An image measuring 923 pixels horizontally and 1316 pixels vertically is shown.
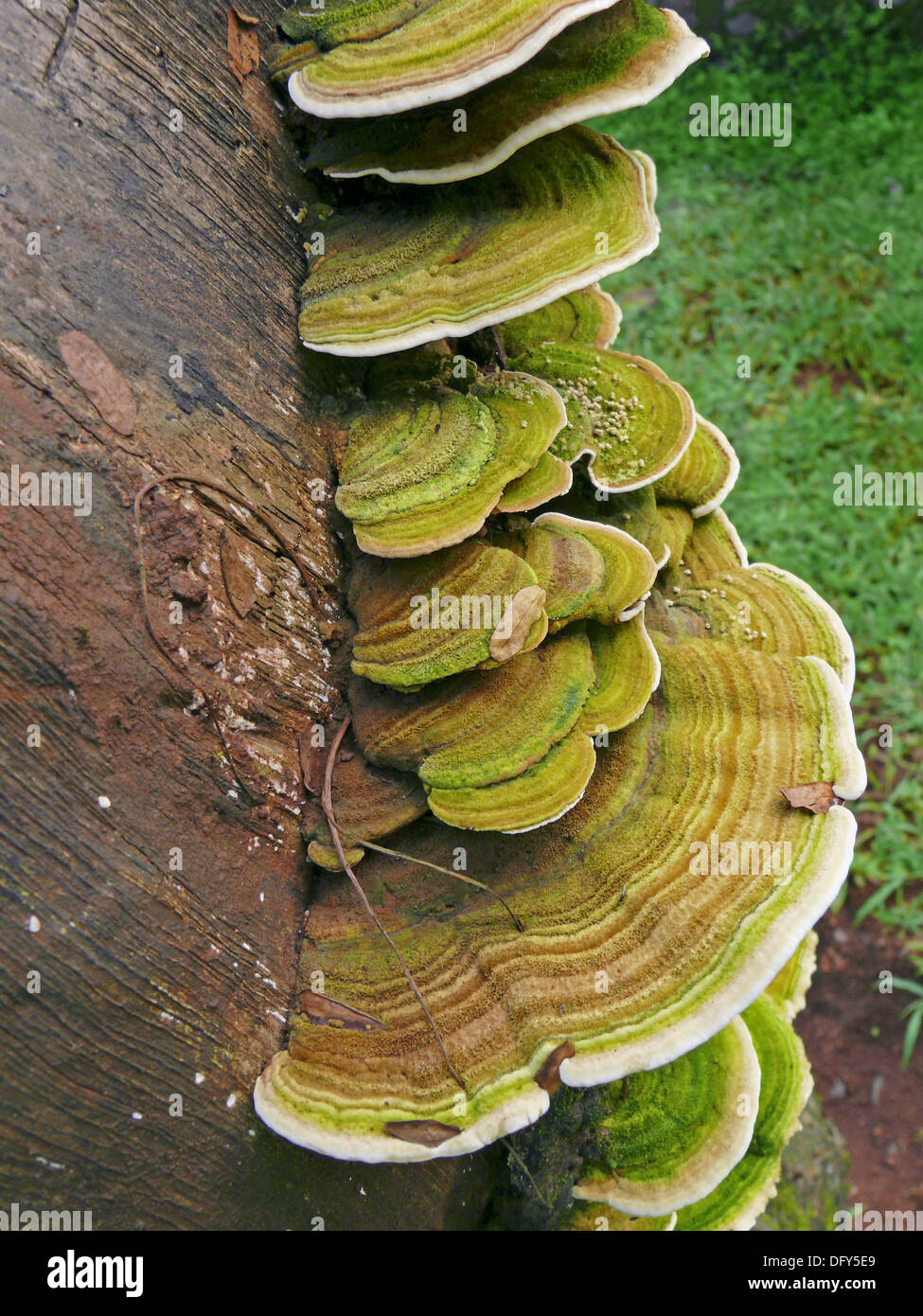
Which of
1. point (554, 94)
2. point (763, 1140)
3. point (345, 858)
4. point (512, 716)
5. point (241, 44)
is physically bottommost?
point (763, 1140)

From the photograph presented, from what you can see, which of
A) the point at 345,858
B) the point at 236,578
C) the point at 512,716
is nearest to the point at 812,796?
the point at 512,716

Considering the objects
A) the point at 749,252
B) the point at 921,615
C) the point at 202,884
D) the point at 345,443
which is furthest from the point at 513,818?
the point at 749,252

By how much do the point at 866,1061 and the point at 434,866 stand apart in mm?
3760

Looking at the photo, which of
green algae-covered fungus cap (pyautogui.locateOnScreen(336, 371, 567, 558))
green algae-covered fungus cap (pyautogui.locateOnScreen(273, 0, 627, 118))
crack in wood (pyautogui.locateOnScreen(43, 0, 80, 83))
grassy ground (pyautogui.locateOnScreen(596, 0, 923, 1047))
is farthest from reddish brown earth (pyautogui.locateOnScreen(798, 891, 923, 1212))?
crack in wood (pyautogui.locateOnScreen(43, 0, 80, 83))

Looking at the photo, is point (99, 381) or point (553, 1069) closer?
point (99, 381)

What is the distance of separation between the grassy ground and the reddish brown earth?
161 millimetres

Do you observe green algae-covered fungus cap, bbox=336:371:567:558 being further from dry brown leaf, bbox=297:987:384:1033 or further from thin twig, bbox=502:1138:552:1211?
thin twig, bbox=502:1138:552:1211

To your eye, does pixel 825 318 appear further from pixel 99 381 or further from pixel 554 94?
pixel 99 381

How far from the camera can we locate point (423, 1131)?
1.97m

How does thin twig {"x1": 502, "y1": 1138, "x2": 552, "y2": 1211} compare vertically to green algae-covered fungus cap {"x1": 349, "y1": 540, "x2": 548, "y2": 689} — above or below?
below

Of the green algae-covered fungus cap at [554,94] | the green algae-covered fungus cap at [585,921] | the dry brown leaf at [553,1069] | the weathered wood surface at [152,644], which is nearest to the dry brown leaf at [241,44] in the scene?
the weathered wood surface at [152,644]

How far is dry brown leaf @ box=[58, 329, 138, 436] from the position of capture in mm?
1835

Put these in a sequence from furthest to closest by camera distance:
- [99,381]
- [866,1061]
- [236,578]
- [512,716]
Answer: [866,1061]
[512,716]
[236,578]
[99,381]

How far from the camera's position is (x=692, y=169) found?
7.29 m
